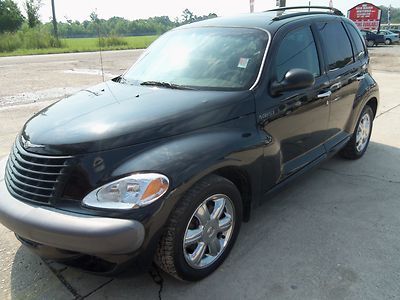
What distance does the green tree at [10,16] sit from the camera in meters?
47.9

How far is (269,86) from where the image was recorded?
10.6ft

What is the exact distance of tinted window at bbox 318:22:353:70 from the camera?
4133mm

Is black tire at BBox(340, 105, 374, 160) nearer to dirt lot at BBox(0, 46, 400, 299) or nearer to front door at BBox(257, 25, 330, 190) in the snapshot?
dirt lot at BBox(0, 46, 400, 299)

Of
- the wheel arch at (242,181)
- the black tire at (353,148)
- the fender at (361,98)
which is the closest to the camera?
the wheel arch at (242,181)

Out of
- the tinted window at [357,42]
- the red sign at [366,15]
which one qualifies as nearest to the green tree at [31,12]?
the red sign at [366,15]

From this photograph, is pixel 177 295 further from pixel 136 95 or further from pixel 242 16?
pixel 242 16

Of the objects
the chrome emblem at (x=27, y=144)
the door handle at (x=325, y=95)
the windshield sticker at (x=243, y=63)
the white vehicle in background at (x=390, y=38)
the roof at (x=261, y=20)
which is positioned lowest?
the white vehicle in background at (x=390, y=38)

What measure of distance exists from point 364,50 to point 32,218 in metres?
4.40

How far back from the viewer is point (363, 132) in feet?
17.2

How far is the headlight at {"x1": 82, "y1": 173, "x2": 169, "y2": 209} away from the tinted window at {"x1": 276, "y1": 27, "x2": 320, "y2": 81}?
5.13ft

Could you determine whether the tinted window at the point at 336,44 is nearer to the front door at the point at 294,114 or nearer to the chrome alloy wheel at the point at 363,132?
the front door at the point at 294,114

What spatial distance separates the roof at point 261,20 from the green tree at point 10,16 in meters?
50.4

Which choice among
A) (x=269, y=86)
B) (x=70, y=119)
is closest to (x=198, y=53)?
(x=269, y=86)

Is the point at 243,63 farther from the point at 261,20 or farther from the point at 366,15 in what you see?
the point at 366,15
